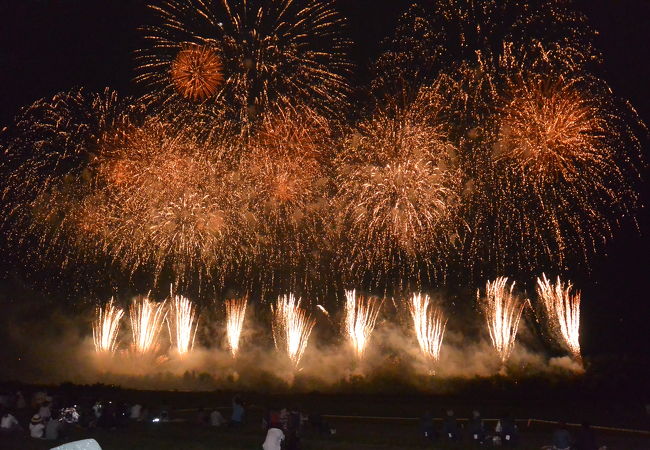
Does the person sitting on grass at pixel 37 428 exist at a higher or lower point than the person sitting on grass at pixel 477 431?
higher

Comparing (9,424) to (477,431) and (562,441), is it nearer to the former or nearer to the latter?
(477,431)

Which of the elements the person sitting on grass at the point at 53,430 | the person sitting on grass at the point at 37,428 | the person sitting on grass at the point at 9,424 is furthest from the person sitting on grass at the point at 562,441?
the person sitting on grass at the point at 9,424

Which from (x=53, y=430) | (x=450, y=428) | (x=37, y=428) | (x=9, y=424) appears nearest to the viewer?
(x=53, y=430)

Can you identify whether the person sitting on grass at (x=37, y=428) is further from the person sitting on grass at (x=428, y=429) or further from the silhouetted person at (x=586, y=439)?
the silhouetted person at (x=586, y=439)

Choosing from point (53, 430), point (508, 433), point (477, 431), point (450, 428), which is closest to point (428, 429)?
point (450, 428)

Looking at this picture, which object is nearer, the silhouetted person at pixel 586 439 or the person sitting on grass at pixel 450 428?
the silhouetted person at pixel 586 439

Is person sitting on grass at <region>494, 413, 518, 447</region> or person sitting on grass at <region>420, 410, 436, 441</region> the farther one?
person sitting on grass at <region>420, 410, 436, 441</region>

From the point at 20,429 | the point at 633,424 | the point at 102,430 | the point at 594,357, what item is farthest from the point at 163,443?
the point at 594,357

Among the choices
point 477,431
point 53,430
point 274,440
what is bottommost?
point 477,431

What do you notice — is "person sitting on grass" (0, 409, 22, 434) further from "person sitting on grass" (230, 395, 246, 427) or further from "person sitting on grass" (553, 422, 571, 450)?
"person sitting on grass" (553, 422, 571, 450)

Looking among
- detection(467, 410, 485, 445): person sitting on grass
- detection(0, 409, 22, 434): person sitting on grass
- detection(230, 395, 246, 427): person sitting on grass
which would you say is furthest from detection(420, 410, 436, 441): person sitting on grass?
detection(0, 409, 22, 434): person sitting on grass

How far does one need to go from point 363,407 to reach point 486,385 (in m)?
12.5

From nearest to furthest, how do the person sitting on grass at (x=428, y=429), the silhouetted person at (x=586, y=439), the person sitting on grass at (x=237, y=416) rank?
the silhouetted person at (x=586, y=439) → the person sitting on grass at (x=428, y=429) → the person sitting on grass at (x=237, y=416)

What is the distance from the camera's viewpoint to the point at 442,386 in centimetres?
4281
